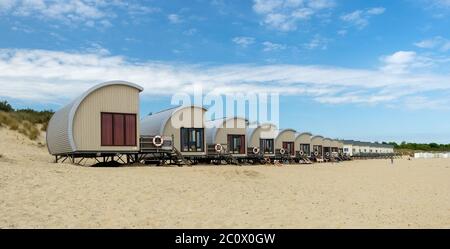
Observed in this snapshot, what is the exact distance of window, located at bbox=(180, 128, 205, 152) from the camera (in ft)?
103

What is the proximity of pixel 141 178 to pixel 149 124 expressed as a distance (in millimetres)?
16178

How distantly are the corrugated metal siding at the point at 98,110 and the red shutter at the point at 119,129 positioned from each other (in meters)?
0.06

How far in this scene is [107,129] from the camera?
2522 centimetres

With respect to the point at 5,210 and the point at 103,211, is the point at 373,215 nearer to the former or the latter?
the point at 103,211

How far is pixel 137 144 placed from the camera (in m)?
26.5

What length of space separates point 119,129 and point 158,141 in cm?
309

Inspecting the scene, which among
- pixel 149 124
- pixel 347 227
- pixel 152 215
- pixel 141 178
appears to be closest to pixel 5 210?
pixel 152 215

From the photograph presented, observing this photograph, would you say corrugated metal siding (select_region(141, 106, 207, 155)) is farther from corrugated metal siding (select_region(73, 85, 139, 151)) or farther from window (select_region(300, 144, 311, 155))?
window (select_region(300, 144, 311, 155))

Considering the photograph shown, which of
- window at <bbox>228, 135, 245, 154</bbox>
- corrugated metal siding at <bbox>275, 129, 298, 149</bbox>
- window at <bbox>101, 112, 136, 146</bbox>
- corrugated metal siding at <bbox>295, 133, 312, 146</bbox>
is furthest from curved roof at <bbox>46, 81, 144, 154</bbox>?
corrugated metal siding at <bbox>295, 133, 312, 146</bbox>

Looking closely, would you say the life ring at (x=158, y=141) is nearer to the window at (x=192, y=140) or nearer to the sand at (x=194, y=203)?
the window at (x=192, y=140)

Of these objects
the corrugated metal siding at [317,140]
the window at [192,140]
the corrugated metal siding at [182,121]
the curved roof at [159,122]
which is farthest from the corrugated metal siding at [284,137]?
the curved roof at [159,122]

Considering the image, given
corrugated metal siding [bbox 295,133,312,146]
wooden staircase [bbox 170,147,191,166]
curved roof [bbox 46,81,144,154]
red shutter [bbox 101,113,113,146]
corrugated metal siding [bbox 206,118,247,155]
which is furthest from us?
corrugated metal siding [bbox 295,133,312,146]

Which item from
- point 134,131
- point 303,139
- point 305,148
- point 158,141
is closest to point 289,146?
point 303,139
